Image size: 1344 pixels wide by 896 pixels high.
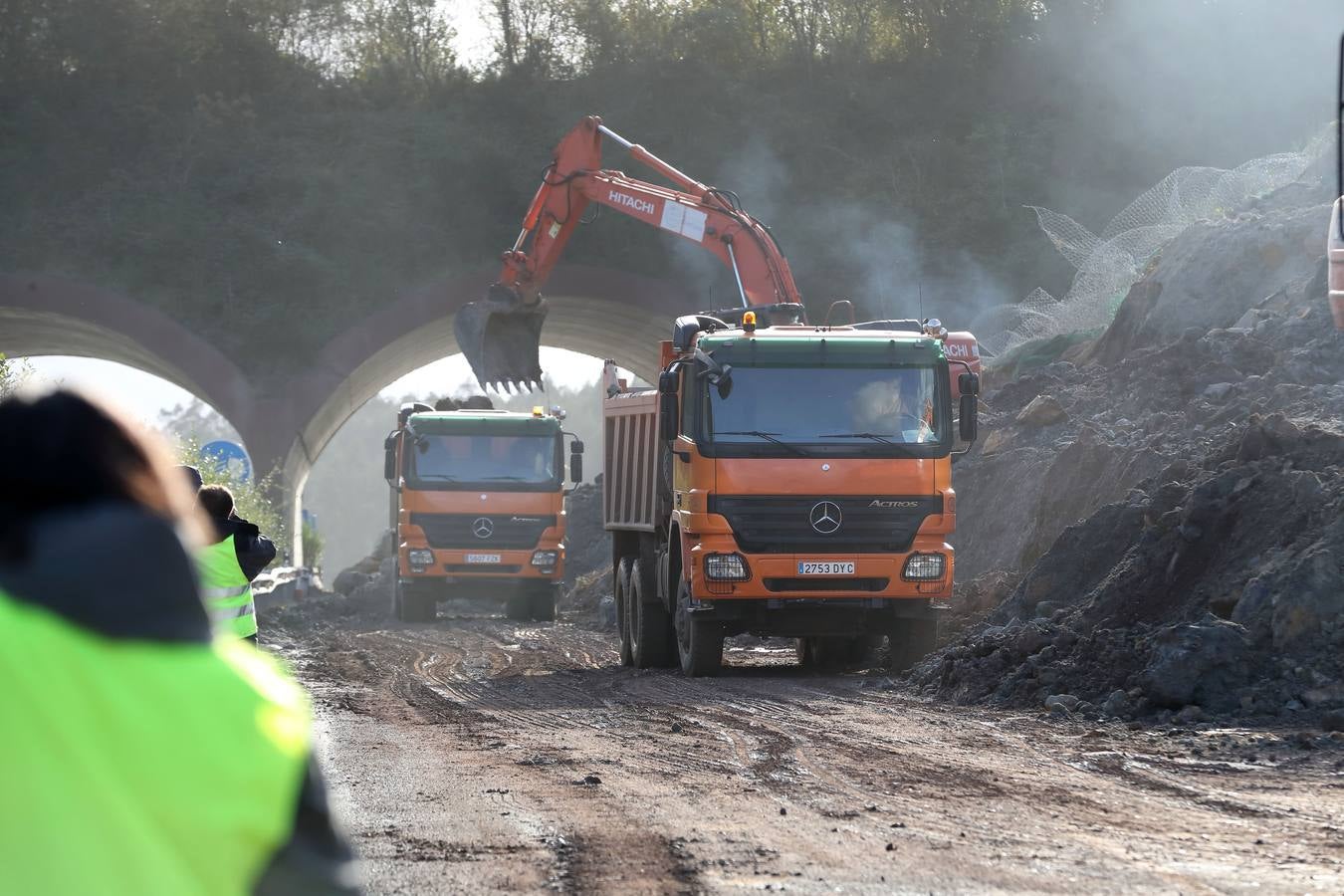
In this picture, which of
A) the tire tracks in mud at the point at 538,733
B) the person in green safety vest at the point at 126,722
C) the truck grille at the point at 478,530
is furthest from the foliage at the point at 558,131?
the person in green safety vest at the point at 126,722

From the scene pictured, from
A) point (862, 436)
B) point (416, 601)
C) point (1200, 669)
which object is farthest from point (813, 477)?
point (416, 601)

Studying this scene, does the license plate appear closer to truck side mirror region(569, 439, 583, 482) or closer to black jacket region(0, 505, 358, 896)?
truck side mirror region(569, 439, 583, 482)

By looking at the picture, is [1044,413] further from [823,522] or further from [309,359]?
[309,359]

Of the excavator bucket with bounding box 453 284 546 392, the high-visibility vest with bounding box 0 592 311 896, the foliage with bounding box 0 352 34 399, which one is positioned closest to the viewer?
the high-visibility vest with bounding box 0 592 311 896

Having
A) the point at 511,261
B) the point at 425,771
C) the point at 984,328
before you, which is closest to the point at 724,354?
the point at 425,771

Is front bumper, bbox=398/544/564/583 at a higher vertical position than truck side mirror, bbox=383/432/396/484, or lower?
lower

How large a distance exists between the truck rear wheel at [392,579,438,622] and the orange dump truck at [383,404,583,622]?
216mm

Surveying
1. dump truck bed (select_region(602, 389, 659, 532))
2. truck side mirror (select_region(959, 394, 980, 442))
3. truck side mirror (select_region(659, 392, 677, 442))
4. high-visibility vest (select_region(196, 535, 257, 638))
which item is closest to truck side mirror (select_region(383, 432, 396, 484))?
dump truck bed (select_region(602, 389, 659, 532))

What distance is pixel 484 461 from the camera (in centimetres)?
2559

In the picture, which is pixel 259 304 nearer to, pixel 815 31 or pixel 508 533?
pixel 508 533

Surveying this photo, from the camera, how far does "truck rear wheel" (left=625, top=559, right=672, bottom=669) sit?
15977mm

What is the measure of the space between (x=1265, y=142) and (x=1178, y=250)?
14370 mm

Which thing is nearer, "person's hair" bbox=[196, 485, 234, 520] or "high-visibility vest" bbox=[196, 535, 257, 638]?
"high-visibility vest" bbox=[196, 535, 257, 638]

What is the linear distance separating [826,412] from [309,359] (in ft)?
68.2
